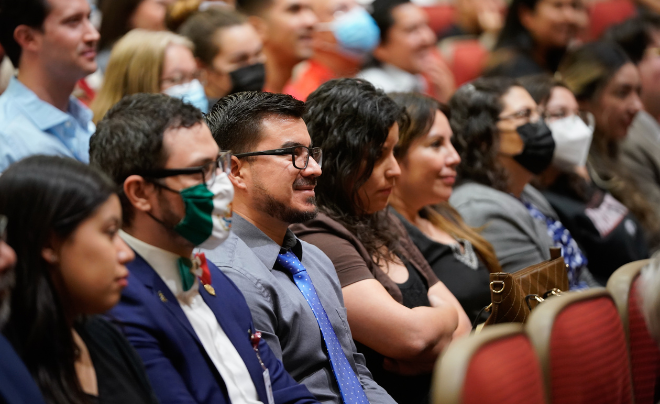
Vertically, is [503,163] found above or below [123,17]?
below

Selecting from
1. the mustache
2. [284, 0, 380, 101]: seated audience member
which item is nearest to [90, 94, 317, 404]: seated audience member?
the mustache

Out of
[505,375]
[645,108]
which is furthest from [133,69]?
[645,108]

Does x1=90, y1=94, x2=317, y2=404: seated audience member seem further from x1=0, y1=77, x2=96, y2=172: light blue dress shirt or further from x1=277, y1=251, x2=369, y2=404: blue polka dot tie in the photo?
x1=0, y1=77, x2=96, y2=172: light blue dress shirt

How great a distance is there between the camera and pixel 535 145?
368 centimetres

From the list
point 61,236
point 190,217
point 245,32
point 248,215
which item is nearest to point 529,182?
point 245,32

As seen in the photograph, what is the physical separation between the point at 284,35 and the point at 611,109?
2.09 meters

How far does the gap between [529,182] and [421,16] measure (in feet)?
6.59

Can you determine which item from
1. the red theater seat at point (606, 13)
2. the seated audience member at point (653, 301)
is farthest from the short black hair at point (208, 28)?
the red theater seat at point (606, 13)

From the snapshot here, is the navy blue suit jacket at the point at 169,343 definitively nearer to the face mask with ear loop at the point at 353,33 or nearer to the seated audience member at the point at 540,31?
the face mask with ear loop at the point at 353,33

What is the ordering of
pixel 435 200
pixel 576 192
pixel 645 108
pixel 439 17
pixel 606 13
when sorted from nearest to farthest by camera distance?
pixel 435 200, pixel 576 192, pixel 645 108, pixel 606 13, pixel 439 17

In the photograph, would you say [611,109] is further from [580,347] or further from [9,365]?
[9,365]

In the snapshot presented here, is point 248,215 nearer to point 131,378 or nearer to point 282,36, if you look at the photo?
point 131,378

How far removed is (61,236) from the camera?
4.79 ft

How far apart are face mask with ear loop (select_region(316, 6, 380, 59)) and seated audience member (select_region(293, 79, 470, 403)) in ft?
7.30
